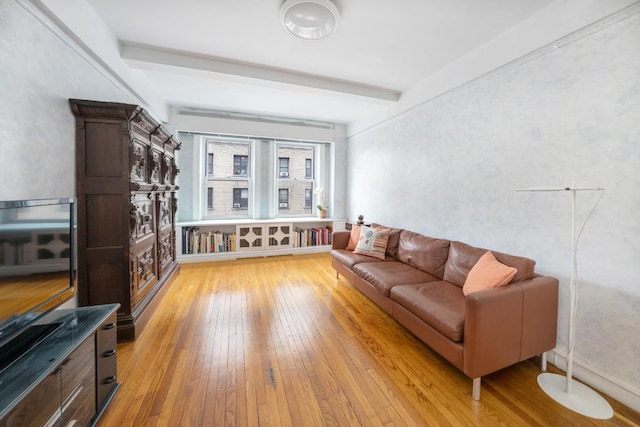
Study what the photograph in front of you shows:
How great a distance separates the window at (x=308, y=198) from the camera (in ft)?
18.1

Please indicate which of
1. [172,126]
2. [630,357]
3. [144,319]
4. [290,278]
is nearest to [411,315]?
[630,357]

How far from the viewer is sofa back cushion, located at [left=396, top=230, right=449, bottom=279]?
2.64 m

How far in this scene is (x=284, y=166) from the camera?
530cm

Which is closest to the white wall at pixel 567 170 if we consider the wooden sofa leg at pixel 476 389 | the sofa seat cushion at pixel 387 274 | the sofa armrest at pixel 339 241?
the sofa seat cushion at pixel 387 274

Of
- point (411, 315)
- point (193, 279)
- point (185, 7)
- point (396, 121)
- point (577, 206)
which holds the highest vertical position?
point (185, 7)

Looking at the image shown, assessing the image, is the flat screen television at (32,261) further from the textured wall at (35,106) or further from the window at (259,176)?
the window at (259,176)

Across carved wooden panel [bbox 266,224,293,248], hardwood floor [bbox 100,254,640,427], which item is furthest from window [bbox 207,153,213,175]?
hardwood floor [bbox 100,254,640,427]

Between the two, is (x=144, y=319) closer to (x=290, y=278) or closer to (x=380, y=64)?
(x=290, y=278)

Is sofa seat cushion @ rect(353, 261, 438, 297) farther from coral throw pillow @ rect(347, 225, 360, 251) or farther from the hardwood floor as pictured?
coral throw pillow @ rect(347, 225, 360, 251)

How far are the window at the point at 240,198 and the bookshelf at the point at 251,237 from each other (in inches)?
13.8

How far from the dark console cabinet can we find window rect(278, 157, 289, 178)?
3.99 meters

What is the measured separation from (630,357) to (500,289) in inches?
32.7

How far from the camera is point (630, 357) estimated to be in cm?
156

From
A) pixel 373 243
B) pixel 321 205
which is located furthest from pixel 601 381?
pixel 321 205
